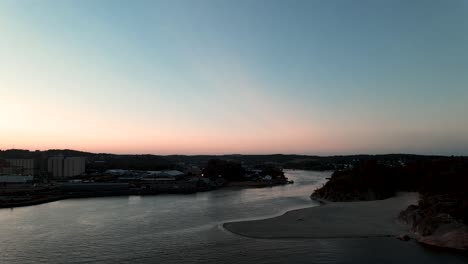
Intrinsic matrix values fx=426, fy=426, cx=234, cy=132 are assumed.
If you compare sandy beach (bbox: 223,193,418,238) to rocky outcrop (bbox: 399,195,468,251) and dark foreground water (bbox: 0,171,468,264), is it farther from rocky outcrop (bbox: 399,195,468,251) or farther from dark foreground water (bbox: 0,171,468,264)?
dark foreground water (bbox: 0,171,468,264)

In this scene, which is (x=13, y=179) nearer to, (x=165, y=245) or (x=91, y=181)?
(x=91, y=181)

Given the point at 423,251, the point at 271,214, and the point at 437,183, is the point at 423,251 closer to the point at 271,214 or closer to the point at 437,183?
Answer: the point at 271,214

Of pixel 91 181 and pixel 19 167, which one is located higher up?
pixel 19 167

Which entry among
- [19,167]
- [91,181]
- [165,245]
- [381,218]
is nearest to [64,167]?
[19,167]

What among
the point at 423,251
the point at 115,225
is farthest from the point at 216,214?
the point at 423,251

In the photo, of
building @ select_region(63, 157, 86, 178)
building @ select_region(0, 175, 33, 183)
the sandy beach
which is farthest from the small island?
building @ select_region(63, 157, 86, 178)
